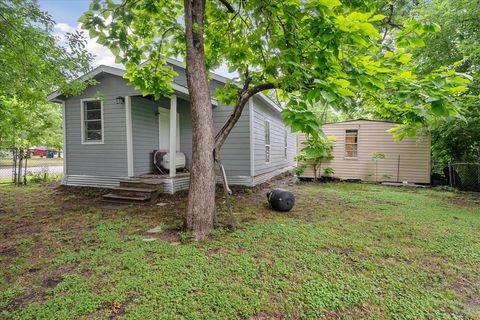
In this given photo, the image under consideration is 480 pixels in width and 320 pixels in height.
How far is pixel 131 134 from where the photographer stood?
23.1ft

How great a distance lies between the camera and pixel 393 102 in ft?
11.2

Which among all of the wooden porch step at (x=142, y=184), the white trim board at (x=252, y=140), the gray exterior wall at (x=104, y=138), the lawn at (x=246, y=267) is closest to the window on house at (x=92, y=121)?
the gray exterior wall at (x=104, y=138)

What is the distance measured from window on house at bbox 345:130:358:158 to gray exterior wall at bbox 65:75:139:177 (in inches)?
319

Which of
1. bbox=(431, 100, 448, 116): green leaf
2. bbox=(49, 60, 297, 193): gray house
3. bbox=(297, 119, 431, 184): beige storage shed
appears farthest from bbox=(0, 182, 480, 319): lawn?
bbox=(297, 119, 431, 184): beige storage shed

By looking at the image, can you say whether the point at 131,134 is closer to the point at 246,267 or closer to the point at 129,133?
the point at 129,133

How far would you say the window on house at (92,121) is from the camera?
7.49 metres

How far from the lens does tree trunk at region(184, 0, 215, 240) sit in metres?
3.55

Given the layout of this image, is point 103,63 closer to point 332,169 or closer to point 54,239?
point 54,239

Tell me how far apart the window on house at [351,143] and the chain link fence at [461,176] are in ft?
9.88

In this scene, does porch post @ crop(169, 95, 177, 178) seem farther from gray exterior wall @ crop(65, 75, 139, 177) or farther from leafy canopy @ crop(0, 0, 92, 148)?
leafy canopy @ crop(0, 0, 92, 148)

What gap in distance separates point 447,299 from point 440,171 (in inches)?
424

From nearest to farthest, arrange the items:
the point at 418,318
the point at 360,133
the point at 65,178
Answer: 1. the point at 418,318
2. the point at 65,178
3. the point at 360,133

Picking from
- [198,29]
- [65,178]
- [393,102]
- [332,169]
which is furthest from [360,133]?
[65,178]

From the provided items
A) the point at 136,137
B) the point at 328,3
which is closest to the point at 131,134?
the point at 136,137
